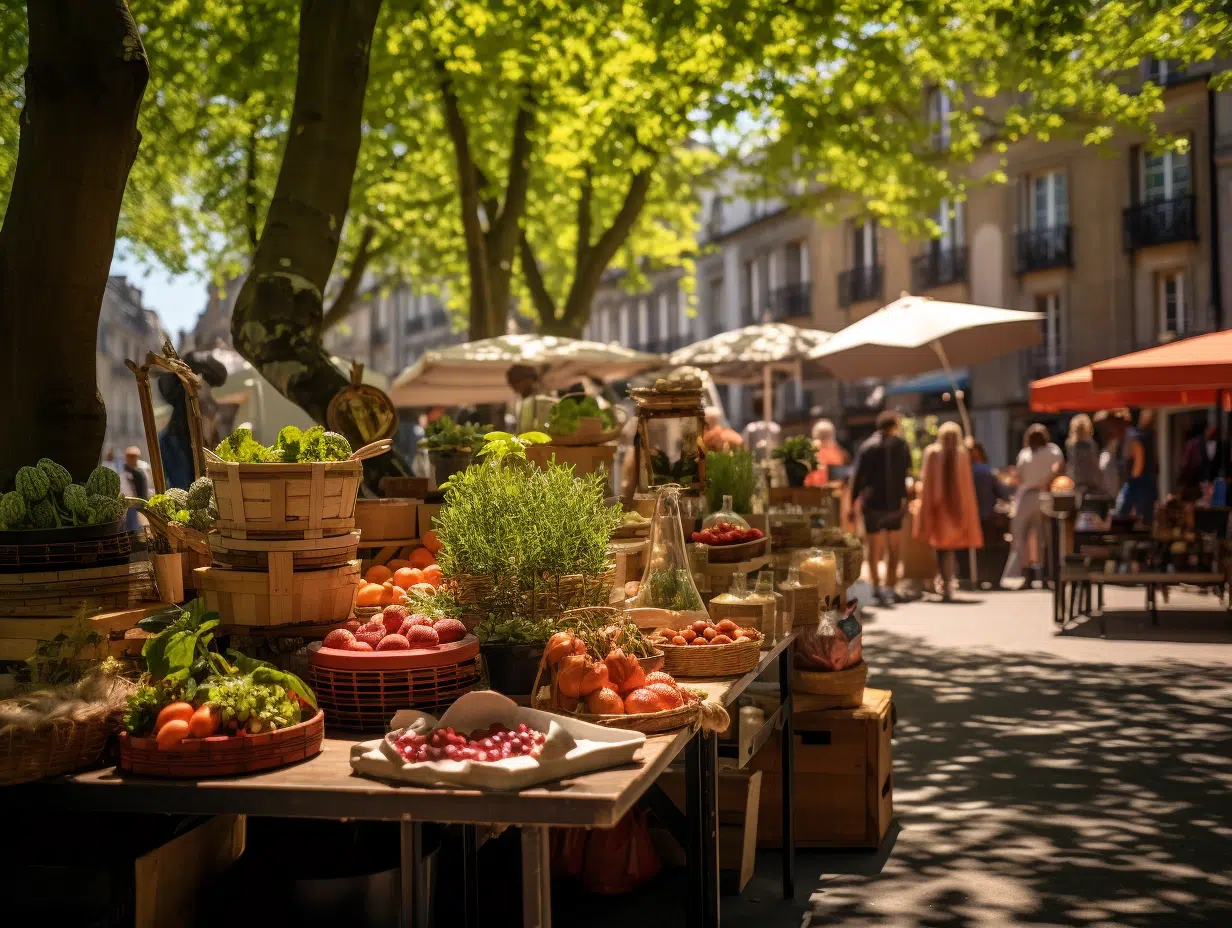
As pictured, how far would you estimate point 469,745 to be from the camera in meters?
2.69

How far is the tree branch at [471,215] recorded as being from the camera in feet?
45.2

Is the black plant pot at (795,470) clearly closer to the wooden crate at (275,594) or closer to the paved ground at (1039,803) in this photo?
the paved ground at (1039,803)

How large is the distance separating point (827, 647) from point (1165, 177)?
74.0 ft

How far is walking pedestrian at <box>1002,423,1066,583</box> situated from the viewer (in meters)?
14.7

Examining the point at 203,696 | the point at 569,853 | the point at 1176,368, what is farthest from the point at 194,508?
the point at 1176,368

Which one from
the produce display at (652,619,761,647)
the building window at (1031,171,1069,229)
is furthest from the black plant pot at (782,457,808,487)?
the building window at (1031,171,1069,229)

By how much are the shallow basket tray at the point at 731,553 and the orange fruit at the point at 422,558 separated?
1.06 metres

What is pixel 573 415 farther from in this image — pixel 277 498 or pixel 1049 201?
pixel 1049 201

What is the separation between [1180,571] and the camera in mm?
11609

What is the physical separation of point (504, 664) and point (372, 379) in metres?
13.5

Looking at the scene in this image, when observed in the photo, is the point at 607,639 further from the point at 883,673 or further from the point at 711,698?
the point at 883,673

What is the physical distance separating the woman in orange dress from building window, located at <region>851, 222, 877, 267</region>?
751 inches

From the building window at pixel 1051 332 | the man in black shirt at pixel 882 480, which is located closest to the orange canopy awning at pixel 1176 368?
the man in black shirt at pixel 882 480

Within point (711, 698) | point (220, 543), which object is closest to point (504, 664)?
point (711, 698)
